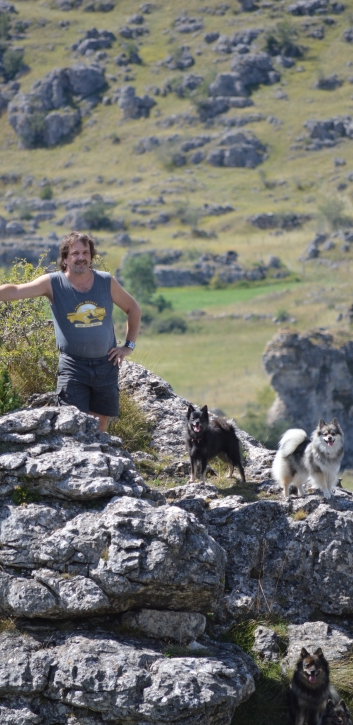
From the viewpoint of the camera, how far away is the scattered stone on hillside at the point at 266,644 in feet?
26.3

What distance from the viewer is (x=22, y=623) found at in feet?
24.4

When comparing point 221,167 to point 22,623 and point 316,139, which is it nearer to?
point 316,139

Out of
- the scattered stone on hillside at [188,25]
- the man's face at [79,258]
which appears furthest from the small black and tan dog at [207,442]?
the scattered stone on hillside at [188,25]

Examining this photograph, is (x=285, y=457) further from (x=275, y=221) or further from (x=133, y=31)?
(x=133, y=31)

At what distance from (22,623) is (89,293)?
119 inches

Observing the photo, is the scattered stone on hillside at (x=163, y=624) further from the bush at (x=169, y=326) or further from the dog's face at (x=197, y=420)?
the bush at (x=169, y=326)

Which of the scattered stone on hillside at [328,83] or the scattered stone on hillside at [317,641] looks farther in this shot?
the scattered stone on hillside at [328,83]

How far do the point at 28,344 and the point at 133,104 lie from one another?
153950 mm

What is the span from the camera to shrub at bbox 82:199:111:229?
120125 millimetres

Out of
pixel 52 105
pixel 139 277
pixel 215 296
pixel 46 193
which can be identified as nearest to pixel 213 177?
pixel 46 193

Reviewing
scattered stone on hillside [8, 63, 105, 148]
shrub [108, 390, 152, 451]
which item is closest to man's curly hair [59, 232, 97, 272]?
shrub [108, 390, 152, 451]

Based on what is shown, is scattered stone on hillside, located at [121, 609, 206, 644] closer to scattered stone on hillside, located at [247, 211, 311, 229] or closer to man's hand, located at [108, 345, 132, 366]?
man's hand, located at [108, 345, 132, 366]

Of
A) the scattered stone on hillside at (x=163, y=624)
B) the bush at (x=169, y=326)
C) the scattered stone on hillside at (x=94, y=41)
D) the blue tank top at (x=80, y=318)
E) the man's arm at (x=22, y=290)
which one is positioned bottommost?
the scattered stone on hillside at (x=94, y=41)

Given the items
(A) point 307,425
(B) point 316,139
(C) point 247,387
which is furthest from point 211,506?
(B) point 316,139
